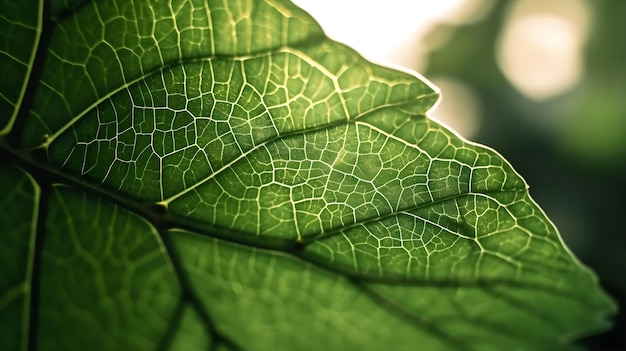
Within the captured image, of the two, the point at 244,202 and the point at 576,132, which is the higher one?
the point at 576,132

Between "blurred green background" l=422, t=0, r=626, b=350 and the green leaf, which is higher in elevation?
"blurred green background" l=422, t=0, r=626, b=350

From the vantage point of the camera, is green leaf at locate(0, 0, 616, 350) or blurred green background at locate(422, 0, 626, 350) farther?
blurred green background at locate(422, 0, 626, 350)

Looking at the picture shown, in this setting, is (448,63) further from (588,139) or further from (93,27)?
(93,27)

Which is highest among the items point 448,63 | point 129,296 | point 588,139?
point 448,63

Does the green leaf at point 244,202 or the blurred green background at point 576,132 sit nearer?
the green leaf at point 244,202

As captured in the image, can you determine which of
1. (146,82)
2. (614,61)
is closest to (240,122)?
(146,82)

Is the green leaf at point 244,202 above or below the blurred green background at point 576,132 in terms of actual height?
below

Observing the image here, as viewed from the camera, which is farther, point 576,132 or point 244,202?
point 576,132

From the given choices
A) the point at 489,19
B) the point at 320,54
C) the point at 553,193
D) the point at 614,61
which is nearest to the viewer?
the point at 320,54
